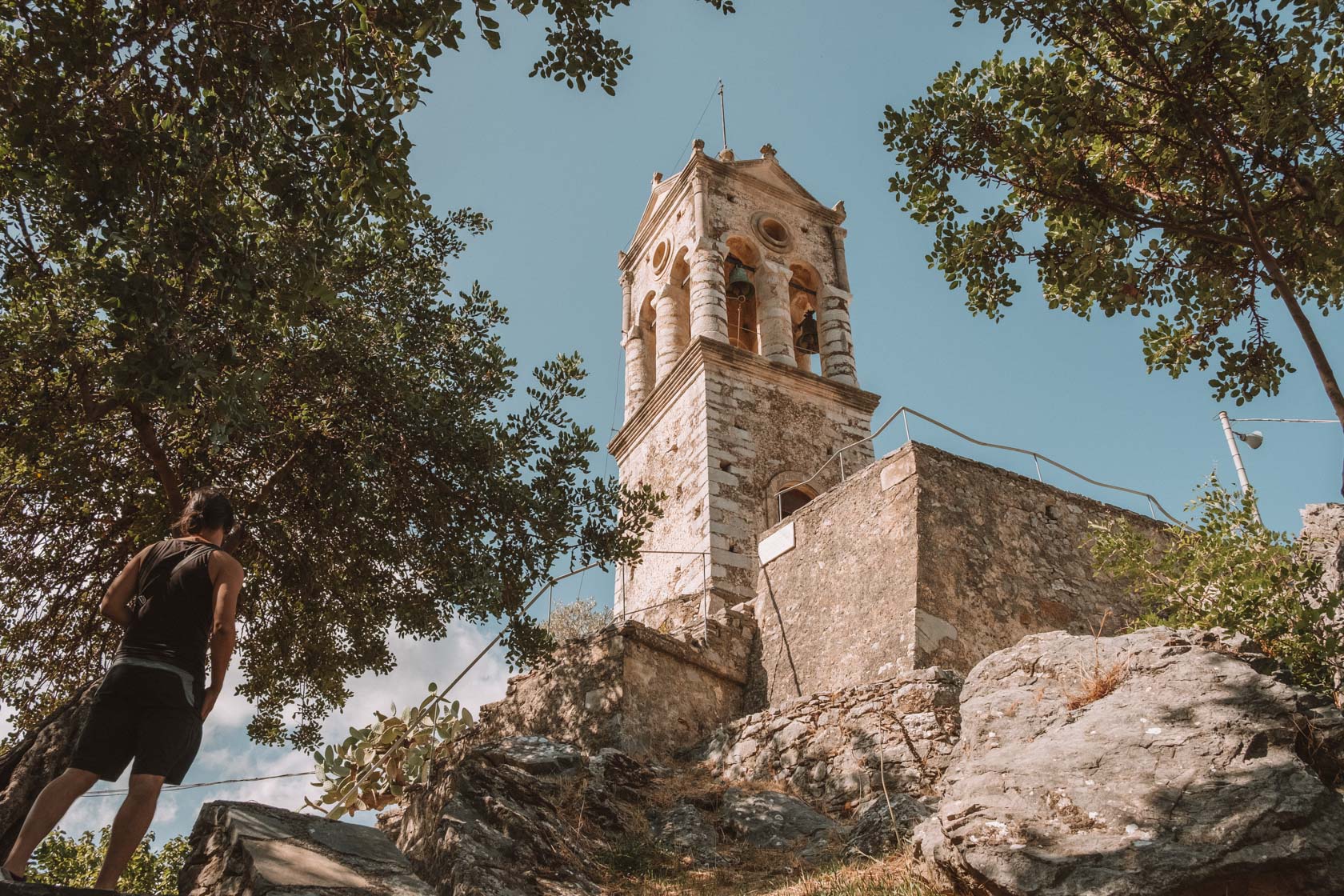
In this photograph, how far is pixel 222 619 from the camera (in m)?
4.14

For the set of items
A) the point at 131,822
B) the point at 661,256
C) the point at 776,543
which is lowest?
the point at 131,822

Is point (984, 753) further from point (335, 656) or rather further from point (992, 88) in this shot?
point (335, 656)

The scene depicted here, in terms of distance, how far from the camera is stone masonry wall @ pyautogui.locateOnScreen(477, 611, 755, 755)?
9.11 m

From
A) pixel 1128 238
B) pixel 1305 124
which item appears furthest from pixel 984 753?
pixel 1305 124

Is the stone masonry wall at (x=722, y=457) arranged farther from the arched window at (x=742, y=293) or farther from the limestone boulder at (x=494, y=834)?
the limestone boulder at (x=494, y=834)

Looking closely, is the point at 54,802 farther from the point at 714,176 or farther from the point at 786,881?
the point at 714,176

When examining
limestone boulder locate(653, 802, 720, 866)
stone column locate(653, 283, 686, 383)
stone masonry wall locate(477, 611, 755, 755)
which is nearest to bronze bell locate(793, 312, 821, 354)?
stone column locate(653, 283, 686, 383)

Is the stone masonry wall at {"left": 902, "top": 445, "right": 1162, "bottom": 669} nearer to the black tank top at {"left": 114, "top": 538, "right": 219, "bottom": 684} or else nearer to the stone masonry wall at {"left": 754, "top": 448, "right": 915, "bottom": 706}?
the stone masonry wall at {"left": 754, "top": 448, "right": 915, "bottom": 706}

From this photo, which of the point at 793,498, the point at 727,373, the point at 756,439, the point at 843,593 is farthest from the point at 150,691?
the point at 727,373

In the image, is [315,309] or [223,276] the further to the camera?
[315,309]

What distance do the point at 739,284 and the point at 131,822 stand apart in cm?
1412

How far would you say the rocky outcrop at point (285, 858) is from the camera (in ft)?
12.7

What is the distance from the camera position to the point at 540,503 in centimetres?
877

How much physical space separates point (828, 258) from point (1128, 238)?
1211cm
